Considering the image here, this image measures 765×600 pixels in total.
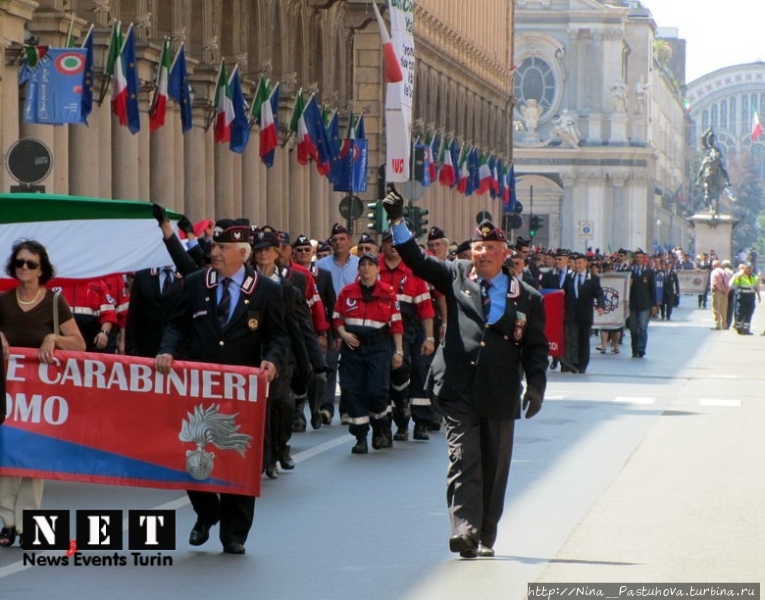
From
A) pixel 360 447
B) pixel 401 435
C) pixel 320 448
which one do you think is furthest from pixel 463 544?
pixel 401 435

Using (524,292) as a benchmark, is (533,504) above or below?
below

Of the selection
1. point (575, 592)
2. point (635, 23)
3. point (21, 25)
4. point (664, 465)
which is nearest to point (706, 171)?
point (635, 23)

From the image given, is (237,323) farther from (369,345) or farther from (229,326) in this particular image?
Result: (369,345)

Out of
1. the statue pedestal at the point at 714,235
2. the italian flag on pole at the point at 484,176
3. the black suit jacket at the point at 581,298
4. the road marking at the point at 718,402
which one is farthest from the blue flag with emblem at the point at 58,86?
the statue pedestal at the point at 714,235

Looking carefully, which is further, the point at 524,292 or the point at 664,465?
the point at 664,465

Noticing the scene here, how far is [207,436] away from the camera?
11641 mm

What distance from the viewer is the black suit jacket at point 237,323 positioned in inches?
455

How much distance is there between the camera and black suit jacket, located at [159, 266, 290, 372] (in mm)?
11562

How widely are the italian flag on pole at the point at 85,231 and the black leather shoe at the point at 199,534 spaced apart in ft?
12.0

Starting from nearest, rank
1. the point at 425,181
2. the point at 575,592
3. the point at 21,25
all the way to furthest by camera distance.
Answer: the point at 575,592, the point at 21,25, the point at 425,181

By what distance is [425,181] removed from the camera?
2115 inches

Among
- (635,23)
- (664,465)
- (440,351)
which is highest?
(635,23)

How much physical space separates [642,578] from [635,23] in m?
125

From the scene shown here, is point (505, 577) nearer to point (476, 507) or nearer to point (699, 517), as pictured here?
point (476, 507)
